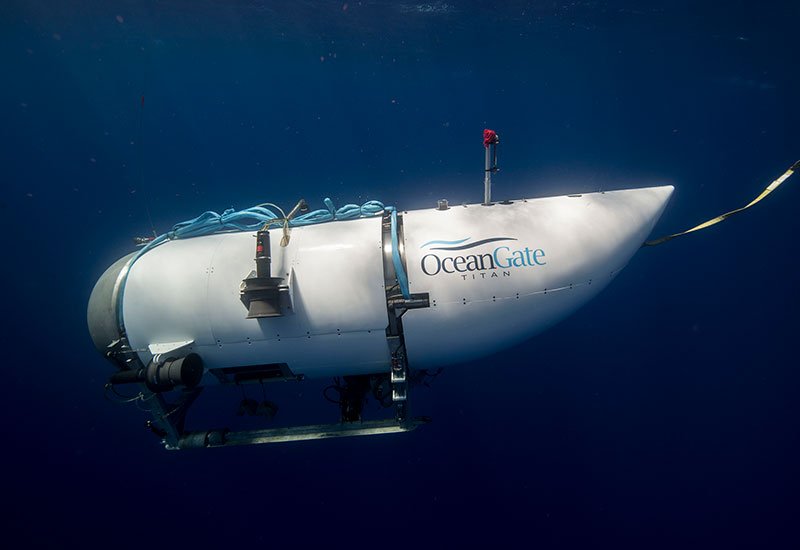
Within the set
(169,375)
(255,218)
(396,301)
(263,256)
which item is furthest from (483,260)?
(169,375)

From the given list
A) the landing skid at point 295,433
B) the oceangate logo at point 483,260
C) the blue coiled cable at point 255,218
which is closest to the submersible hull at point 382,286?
the oceangate logo at point 483,260

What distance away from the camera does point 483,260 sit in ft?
8.05

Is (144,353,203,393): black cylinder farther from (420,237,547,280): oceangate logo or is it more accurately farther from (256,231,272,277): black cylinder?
(420,237,547,280): oceangate logo

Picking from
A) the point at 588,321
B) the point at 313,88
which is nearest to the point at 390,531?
the point at 588,321

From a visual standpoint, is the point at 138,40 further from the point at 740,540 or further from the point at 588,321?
the point at 740,540

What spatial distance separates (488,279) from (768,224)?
43.4ft

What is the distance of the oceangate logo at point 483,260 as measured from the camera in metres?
2.44

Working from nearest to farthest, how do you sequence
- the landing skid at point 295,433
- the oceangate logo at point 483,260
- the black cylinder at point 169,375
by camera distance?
the black cylinder at point 169,375 → the oceangate logo at point 483,260 → the landing skid at point 295,433

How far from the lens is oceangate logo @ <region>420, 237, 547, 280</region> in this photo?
2.44 metres

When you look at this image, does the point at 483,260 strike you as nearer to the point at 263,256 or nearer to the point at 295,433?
the point at 263,256

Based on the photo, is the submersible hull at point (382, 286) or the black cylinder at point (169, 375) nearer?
the black cylinder at point (169, 375)

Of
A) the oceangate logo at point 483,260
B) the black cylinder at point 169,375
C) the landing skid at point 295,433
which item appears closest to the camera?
the black cylinder at point 169,375

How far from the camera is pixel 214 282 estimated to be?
2.61m

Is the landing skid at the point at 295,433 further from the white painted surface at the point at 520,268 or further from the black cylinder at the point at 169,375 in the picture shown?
the black cylinder at the point at 169,375
